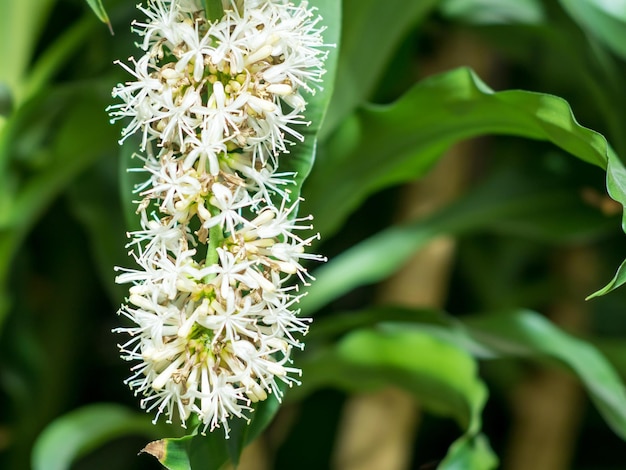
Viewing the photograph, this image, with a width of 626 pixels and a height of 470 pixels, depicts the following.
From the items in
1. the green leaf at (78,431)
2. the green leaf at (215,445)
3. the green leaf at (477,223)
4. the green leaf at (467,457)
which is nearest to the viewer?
the green leaf at (215,445)

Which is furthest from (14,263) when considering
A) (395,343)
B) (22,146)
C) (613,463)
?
(613,463)

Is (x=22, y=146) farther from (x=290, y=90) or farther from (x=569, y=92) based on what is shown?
(x=569, y=92)

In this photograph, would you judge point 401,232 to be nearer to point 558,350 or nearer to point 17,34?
point 558,350

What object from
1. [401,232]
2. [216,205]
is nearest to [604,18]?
[401,232]

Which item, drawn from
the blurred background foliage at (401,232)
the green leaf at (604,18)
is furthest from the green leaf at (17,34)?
the green leaf at (604,18)

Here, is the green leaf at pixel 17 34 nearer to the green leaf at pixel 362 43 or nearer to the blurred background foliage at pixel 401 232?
the blurred background foliage at pixel 401 232
